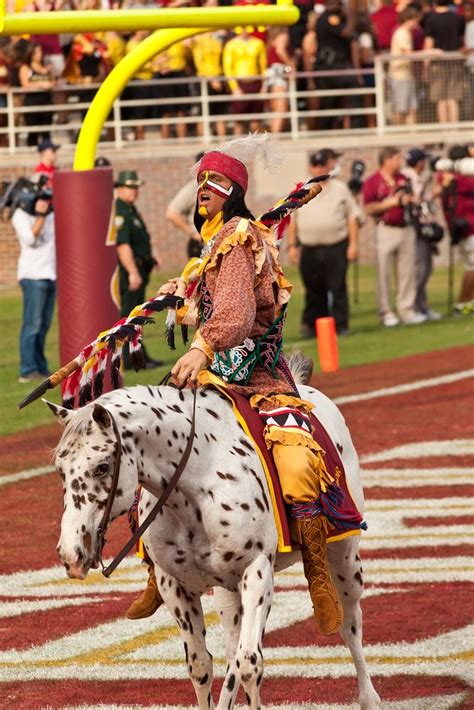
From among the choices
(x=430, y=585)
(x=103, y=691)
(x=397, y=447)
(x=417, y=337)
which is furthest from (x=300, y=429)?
(x=417, y=337)

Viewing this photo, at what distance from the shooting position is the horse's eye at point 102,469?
254 inches

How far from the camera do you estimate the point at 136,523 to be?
746 cm

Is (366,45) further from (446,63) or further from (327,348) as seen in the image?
(327,348)

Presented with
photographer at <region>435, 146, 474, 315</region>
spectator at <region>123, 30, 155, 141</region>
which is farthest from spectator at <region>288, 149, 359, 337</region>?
spectator at <region>123, 30, 155, 141</region>

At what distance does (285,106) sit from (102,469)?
28.2 meters

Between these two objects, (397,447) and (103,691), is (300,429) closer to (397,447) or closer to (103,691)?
(103,691)

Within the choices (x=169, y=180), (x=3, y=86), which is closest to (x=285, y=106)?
(x=169, y=180)

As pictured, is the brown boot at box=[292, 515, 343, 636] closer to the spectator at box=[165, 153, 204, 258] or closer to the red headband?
the red headband

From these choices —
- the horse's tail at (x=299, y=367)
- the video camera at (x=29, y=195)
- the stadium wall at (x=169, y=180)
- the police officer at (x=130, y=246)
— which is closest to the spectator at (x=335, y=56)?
the stadium wall at (x=169, y=180)

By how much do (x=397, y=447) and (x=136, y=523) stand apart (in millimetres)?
8433

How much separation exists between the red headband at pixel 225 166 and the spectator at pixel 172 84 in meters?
25.5

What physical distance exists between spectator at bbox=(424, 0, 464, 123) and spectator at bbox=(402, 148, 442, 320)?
736cm

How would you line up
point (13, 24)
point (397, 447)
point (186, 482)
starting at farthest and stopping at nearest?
point (397, 447)
point (13, 24)
point (186, 482)

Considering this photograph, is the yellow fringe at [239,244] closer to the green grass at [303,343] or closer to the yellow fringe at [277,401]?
the yellow fringe at [277,401]
